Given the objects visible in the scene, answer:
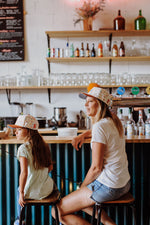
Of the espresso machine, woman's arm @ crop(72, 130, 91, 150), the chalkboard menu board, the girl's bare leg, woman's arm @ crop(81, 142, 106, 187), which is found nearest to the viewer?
woman's arm @ crop(81, 142, 106, 187)

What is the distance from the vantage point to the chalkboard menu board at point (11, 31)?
4.72m

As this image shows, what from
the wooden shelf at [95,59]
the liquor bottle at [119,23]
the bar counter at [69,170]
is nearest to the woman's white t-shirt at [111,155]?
the bar counter at [69,170]

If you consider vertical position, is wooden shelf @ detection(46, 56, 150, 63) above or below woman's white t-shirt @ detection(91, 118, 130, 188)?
above

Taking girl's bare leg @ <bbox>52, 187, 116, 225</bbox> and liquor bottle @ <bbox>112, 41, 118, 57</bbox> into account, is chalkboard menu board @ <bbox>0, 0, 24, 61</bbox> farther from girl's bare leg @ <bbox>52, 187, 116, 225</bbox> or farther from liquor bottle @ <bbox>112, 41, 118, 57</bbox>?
girl's bare leg @ <bbox>52, 187, 116, 225</bbox>

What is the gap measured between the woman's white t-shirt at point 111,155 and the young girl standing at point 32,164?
414 mm

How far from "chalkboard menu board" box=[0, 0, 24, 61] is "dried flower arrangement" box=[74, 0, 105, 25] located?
3.21 ft

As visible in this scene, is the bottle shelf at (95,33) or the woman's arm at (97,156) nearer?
the woman's arm at (97,156)

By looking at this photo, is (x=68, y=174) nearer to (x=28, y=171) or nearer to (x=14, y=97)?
(x=28, y=171)

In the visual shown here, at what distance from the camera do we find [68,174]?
2477 mm

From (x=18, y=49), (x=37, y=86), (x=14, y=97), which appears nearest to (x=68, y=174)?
(x=37, y=86)

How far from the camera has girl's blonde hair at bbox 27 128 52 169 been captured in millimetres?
2002

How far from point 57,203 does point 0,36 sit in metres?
3.56

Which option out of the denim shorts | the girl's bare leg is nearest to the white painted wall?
the girl's bare leg

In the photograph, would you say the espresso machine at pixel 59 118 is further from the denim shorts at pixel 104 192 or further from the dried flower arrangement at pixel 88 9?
the denim shorts at pixel 104 192
